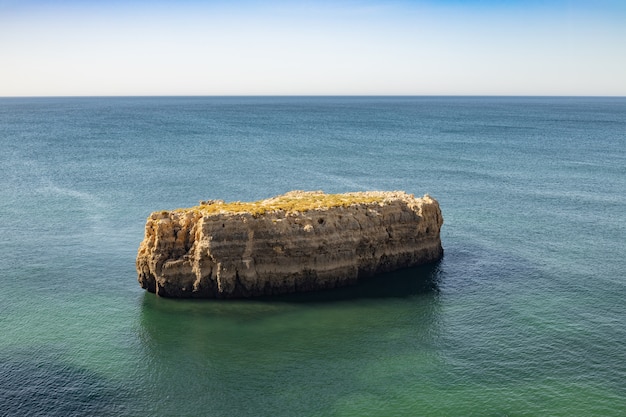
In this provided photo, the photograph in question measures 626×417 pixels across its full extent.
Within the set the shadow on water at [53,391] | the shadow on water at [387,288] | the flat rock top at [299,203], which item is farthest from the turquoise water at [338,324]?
the flat rock top at [299,203]

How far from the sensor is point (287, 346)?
49719 mm

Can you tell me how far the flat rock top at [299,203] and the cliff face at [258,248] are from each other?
0.39ft

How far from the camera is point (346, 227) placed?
62.1 metres

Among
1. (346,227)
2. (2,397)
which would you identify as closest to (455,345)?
(346,227)

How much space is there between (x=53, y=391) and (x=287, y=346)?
18.2 meters

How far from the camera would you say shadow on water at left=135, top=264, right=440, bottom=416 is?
42000 mm

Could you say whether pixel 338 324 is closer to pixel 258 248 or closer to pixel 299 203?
pixel 258 248

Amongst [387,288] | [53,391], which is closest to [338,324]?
[387,288]

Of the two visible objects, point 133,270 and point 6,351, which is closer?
point 6,351

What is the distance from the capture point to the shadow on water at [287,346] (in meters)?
42.0

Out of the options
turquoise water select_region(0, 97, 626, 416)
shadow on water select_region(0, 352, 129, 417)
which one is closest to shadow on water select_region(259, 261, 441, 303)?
turquoise water select_region(0, 97, 626, 416)

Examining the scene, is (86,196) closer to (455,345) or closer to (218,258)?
(218,258)

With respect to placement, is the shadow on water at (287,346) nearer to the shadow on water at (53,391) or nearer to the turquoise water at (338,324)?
the turquoise water at (338,324)

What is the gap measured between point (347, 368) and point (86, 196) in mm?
70449
